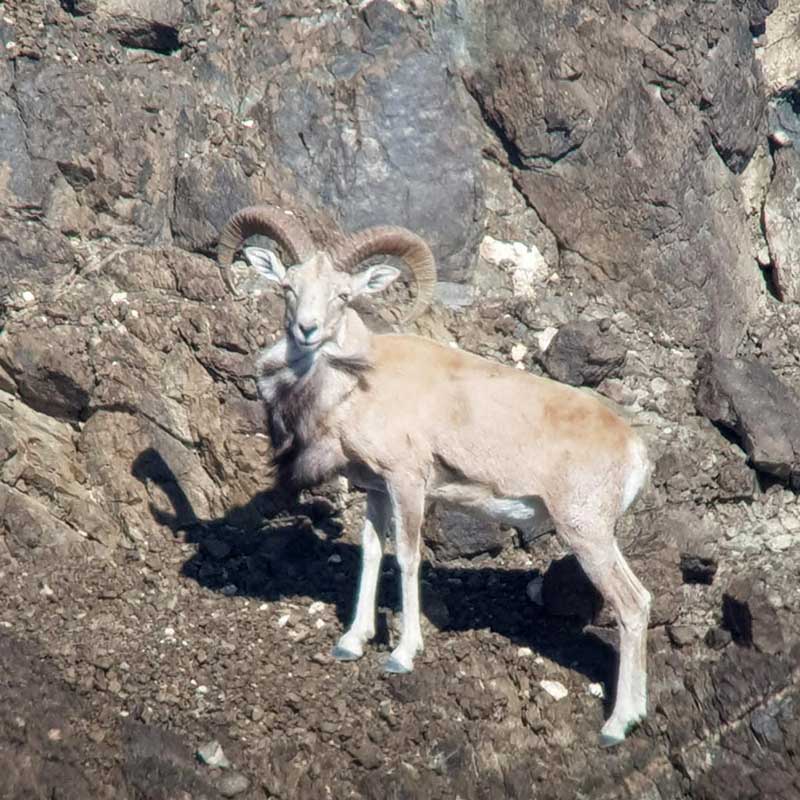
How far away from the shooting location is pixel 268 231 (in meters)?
12.1

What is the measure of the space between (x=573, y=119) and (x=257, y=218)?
212 inches

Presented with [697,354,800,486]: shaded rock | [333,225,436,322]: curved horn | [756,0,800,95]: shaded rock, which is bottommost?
[697,354,800,486]: shaded rock

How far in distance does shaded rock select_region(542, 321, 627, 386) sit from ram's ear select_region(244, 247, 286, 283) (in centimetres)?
388

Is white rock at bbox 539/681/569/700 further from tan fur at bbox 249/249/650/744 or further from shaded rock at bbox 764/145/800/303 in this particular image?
shaded rock at bbox 764/145/800/303

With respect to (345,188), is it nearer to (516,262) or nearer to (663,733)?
(516,262)

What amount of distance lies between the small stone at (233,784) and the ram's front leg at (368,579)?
1.69 meters

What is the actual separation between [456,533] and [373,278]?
296 cm

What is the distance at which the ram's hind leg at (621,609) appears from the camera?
1126 cm

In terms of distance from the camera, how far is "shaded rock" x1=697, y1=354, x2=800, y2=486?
1440cm

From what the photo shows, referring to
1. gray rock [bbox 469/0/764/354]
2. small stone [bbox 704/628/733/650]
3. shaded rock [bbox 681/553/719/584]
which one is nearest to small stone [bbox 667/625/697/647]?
small stone [bbox 704/628/733/650]

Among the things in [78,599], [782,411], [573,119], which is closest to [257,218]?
[78,599]

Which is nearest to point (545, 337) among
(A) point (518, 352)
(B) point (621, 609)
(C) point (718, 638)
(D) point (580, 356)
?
(A) point (518, 352)

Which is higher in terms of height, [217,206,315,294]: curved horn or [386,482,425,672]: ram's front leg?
[217,206,315,294]: curved horn

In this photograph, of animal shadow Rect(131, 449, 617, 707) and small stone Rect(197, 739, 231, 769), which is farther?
animal shadow Rect(131, 449, 617, 707)
